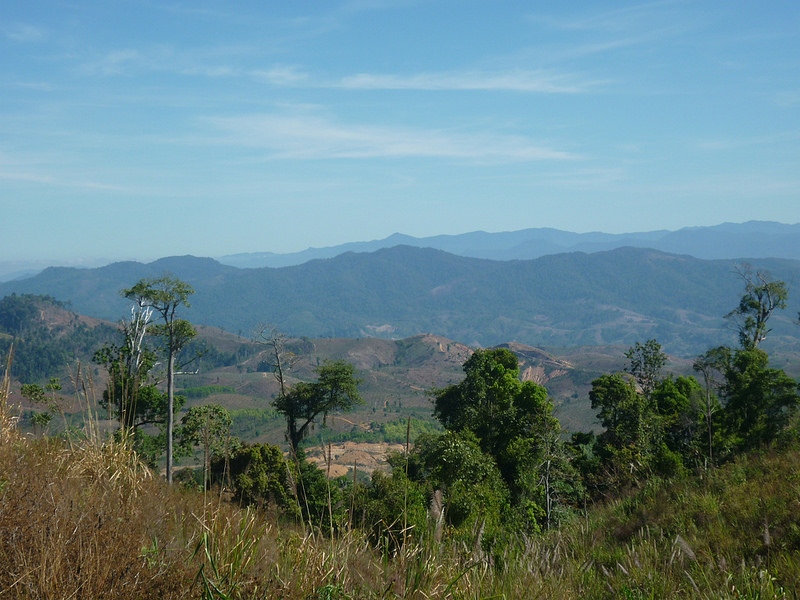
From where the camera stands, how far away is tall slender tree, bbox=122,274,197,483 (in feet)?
79.2

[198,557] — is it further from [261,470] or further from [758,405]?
[758,405]

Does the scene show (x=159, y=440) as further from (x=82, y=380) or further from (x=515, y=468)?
(x=82, y=380)

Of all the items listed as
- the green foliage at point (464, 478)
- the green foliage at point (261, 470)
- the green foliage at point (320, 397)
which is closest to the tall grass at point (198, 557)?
the green foliage at point (464, 478)

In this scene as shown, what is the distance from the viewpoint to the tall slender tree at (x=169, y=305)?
2414cm

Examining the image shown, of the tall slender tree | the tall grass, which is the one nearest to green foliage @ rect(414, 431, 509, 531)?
the tall slender tree

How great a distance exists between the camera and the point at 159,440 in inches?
1072

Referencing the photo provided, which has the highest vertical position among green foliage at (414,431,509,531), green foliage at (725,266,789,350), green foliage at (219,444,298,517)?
green foliage at (725,266,789,350)

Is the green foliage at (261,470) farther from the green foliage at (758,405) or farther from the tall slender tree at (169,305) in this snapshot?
the green foliage at (758,405)

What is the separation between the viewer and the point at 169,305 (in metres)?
24.5

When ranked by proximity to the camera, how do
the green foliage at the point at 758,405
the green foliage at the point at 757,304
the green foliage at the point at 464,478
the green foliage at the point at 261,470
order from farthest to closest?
the green foliage at the point at 757,304 < the green foliage at the point at 758,405 < the green foliage at the point at 261,470 < the green foliage at the point at 464,478

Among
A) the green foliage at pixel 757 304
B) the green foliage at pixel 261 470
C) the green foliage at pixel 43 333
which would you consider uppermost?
the green foliage at pixel 757 304

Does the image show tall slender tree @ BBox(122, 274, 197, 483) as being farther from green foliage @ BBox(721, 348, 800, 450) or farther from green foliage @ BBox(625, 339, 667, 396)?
green foliage @ BBox(625, 339, 667, 396)

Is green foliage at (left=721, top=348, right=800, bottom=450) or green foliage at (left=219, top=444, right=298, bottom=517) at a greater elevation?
green foliage at (left=721, top=348, right=800, bottom=450)

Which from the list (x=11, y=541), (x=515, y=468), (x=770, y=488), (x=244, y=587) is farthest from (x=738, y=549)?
(x=515, y=468)
